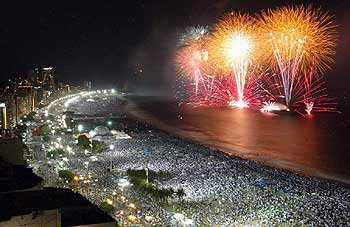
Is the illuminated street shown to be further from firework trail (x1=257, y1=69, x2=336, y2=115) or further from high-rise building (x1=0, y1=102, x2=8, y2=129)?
firework trail (x1=257, y1=69, x2=336, y2=115)

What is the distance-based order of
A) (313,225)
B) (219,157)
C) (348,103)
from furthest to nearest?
(348,103) < (219,157) < (313,225)

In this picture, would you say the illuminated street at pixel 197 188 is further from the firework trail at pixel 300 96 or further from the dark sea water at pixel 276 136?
the firework trail at pixel 300 96

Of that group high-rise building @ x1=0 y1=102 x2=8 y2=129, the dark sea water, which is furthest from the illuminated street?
the dark sea water

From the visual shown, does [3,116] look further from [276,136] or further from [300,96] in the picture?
[300,96]

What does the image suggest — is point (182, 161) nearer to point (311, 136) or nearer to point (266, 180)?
point (266, 180)

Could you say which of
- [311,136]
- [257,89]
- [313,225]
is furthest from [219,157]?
[257,89]

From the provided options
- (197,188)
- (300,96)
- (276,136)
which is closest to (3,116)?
(197,188)

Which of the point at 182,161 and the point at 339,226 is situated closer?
the point at 339,226
